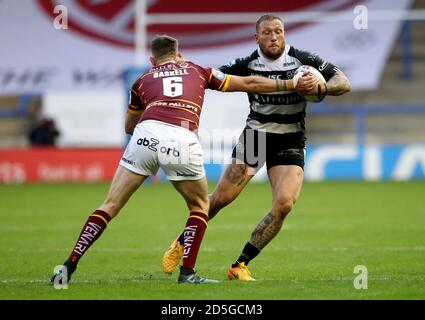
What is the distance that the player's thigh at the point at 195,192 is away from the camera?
8281 mm

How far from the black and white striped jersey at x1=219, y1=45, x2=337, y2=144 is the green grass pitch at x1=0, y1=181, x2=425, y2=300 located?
1.41 m

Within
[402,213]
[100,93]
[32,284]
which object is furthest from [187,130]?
[100,93]

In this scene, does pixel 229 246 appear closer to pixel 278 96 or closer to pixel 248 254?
pixel 248 254

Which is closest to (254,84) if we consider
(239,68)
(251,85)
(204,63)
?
(251,85)

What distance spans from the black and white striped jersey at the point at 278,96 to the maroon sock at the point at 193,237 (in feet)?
4.75

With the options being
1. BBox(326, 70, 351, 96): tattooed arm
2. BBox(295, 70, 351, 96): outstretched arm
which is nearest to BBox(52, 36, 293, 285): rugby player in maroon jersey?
BBox(295, 70, 351, 96): outstretched arm

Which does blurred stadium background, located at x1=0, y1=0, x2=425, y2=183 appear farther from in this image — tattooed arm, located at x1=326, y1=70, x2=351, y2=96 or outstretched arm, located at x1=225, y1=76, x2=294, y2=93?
outstretched arm, located at x1=225, y1=76, x2=294, y2=93

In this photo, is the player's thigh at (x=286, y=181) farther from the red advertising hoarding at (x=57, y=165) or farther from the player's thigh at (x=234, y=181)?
the red advertising hoarding at (x=57, y=165)

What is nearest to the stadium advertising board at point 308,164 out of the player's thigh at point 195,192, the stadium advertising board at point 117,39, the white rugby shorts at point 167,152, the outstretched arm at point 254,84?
the stadium advertising board at point 117,39

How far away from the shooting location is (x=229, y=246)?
470 inches

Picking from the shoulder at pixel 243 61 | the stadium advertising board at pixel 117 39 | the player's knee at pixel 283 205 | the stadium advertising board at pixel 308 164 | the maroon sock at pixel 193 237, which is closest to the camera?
the maroon sock at pixel 193 237
